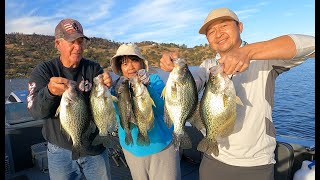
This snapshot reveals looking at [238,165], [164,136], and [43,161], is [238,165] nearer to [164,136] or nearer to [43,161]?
[164,136]

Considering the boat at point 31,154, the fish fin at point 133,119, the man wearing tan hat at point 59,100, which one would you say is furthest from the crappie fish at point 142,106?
the boat at point 31,154

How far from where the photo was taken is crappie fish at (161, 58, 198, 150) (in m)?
3.17

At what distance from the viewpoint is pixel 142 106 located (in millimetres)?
3455

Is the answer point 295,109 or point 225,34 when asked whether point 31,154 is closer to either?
point 225,34

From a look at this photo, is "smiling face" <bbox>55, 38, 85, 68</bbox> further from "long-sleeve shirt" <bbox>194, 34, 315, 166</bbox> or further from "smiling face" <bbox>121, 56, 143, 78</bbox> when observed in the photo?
"long-sleeve shirt" <bbox>194, 34, 315, 166</bbox>

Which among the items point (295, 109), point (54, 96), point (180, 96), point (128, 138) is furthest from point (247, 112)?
point (295, 109)

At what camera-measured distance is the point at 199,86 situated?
3529mm

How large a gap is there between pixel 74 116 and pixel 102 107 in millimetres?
351

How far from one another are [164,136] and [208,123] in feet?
3.06

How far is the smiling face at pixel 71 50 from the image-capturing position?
3.73 m

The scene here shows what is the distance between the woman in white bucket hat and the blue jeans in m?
0.42
